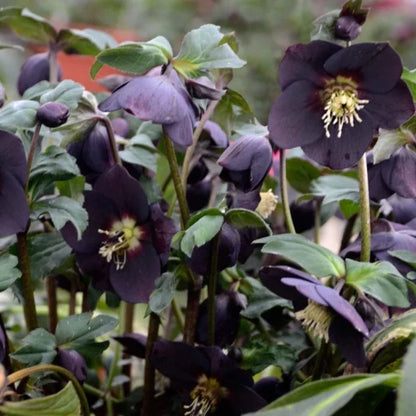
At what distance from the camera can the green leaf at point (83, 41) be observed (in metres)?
0.75

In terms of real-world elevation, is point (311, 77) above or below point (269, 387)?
above

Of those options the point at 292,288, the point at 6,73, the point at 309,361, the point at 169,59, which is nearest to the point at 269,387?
the point at 309,361

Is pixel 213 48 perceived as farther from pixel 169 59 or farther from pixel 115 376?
pixel 115 376

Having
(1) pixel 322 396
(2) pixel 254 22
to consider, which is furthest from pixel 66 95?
(2) pixel 254 22

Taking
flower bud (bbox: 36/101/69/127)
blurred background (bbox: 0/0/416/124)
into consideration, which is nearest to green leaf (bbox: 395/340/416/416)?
flower bud (bbox: 36/101/69/127)

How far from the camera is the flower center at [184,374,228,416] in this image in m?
0.54

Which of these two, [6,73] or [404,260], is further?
[6,73]

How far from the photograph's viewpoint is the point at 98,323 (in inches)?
20.7

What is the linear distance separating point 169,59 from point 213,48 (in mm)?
29

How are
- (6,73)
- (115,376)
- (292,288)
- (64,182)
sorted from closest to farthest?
(292,288) → (64,182) → (115,376) → (6,73)

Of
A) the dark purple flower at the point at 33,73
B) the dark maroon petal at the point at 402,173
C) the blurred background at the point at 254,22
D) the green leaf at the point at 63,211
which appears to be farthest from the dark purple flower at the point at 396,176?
the blurred background at the point at 254,22

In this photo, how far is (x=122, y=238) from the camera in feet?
1.87

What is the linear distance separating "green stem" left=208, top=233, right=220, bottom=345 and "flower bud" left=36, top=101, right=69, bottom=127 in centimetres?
12

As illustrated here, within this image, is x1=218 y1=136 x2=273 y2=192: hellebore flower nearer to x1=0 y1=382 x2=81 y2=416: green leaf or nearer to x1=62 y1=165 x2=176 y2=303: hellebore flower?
x1=62 y1=165 x2=176 y2=303: hellebore flower
